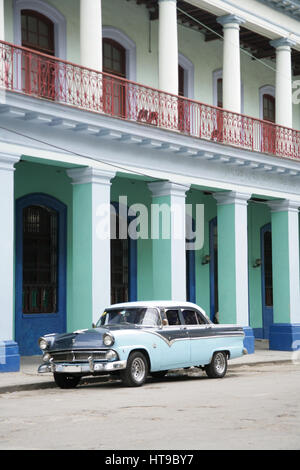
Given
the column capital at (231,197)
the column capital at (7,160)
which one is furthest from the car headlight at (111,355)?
the column capital at (231,197)

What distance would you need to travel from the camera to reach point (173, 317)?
15.1 metres

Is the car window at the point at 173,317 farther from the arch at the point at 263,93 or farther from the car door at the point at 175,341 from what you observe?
the arch at the point at 263,93

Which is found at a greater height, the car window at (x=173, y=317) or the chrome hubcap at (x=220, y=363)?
the car window at (x=173, y=317)

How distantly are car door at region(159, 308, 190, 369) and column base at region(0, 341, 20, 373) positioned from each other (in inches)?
122

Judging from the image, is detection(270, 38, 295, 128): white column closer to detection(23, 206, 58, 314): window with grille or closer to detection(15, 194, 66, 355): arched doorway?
detection(15, 194, 66, 355): arched doorway

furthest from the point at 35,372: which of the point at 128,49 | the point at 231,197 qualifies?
the point at 128,49

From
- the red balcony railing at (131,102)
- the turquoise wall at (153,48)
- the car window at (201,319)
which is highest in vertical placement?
the turquoise wall at (153,48)

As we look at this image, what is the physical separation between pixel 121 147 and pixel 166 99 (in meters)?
1.91

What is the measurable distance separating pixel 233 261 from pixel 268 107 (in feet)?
23.8

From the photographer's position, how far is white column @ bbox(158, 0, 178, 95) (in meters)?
19.8

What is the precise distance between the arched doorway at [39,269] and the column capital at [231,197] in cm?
420

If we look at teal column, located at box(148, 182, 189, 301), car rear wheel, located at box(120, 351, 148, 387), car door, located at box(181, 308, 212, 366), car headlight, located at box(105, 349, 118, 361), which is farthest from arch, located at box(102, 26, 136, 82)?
car headlight, located at box(105, 349, 118, 361)

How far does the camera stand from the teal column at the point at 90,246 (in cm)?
1773

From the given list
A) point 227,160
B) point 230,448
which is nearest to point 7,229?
point 227,160
